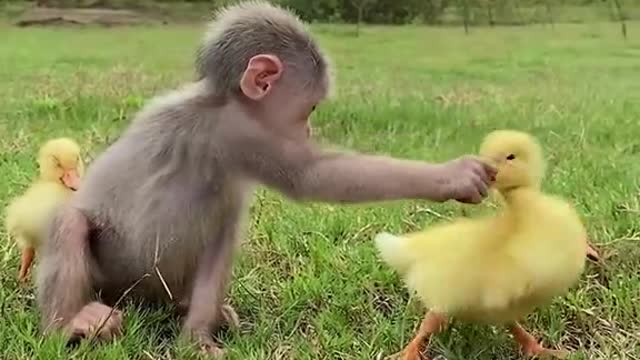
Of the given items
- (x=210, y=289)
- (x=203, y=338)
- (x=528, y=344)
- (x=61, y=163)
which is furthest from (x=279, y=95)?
(x=61, y=163)

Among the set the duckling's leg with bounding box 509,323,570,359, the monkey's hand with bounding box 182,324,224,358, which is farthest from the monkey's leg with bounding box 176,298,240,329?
the duckling's leg with bounding box 509,323,570,359

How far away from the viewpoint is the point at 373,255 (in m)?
4.19

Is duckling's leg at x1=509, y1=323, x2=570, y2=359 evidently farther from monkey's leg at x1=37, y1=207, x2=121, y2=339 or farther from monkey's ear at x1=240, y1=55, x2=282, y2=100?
monkey's leg at x1=37, y1=207, x2=121, y2=339

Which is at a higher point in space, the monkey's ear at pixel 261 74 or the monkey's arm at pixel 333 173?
the monkey's ear at pixel 261 74

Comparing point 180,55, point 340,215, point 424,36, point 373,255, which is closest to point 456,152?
point 340,215

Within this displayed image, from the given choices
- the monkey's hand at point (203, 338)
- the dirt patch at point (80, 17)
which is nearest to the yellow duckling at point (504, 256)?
the monkey's hand at point (203, 338)

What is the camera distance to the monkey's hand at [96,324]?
3480 millimetres

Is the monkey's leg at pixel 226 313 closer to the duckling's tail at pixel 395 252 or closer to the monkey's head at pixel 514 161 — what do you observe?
the duckling's tail at pixel 395 252

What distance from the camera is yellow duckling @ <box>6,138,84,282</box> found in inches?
159

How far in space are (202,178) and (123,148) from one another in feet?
0.97

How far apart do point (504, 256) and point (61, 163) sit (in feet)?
5.35

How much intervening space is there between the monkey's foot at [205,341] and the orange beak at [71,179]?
85 centimetres

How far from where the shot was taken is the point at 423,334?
11.2 ft

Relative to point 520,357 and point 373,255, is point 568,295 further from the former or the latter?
point 373,255
